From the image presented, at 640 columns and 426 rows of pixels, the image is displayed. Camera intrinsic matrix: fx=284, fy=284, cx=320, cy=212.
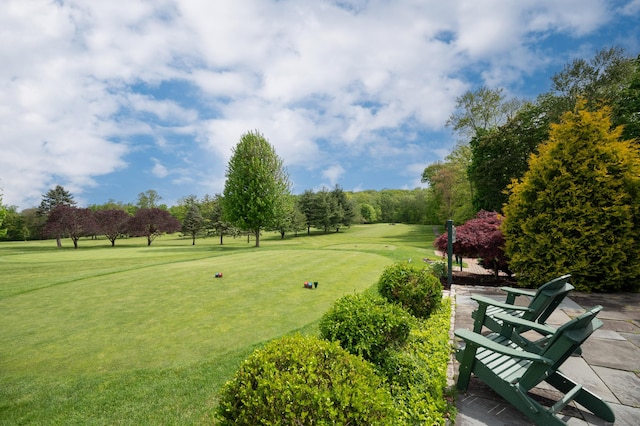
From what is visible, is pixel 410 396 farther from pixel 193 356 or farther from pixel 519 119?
pixel 519 119

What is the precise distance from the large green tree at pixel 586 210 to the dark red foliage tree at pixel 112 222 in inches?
1899

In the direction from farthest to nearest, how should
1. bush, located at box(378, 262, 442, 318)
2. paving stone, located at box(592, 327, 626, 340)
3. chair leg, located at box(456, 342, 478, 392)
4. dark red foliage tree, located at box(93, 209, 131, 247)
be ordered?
dark red foliage tree, located at box(93, 209, 131, 247)
bush, located at box(378, 262, 442, 318)
paving stone, located at box(592, 327, 626, 340)
chair leg, located at box(456, 342, 478, 392)

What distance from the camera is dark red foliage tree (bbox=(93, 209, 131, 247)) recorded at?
4112 cm

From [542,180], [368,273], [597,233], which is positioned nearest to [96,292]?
[368,273]

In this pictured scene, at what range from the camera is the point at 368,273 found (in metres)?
11.7

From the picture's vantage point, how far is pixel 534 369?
9.03ft

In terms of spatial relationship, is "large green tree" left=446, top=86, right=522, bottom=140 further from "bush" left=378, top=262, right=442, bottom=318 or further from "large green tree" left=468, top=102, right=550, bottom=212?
"bush" left=378, top=262, right=442, bottom=318

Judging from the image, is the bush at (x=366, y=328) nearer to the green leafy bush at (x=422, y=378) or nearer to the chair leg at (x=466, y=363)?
the green leafy bush at (x=422, y=378)

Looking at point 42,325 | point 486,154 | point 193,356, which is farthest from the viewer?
point 486,154

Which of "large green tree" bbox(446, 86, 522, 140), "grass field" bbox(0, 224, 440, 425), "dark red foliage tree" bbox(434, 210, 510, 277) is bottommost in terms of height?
"grass field" bbox(0, 224, 440, 425)

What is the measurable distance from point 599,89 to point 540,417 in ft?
98.2

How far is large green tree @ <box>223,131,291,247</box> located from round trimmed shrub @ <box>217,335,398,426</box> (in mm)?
27223

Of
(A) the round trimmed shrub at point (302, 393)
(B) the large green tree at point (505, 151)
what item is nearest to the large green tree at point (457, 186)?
(B) the large green tree at point (505, 151)

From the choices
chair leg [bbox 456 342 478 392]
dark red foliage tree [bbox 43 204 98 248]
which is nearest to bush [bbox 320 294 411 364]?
chair leg [bbox 456 342 478 392]
